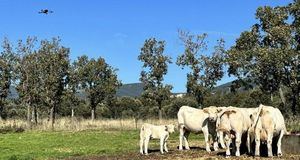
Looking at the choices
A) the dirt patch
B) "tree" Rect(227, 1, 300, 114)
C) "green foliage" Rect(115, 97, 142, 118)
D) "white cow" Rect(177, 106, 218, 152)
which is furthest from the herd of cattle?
"green foliage" Rect(115, 97, 142, 118)

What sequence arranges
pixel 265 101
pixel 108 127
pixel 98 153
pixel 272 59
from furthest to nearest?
pixel 265 101 < pixel 108 127 < pixel 272 59 < pixel 98 153

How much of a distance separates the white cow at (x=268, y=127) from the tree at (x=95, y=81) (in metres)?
58.7

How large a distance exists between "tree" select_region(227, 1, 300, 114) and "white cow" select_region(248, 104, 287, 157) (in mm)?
26067

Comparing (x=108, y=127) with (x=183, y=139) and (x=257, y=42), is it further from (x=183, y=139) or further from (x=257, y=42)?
(x=183, y=139)

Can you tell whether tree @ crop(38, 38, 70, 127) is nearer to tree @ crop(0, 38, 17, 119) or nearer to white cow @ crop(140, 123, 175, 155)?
tree @ crop(0, 38, 17, 119)

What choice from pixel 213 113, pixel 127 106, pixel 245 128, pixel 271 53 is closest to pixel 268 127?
pixel 245 128

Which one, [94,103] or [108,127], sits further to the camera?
[94,103]

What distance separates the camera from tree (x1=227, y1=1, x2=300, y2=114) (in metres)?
48.7

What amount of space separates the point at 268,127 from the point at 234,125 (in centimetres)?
155

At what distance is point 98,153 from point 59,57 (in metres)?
40.6

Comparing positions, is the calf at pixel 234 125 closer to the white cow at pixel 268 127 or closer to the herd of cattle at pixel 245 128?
the herd of cattle at pixel 245 128

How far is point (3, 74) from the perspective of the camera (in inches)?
2628

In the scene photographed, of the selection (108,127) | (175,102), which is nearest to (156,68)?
(108,127)

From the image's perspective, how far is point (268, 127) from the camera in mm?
22406
